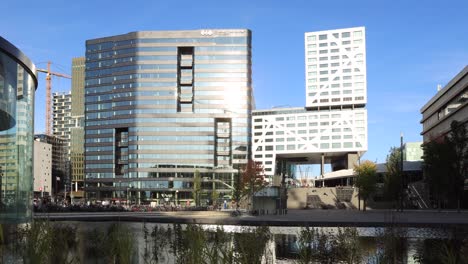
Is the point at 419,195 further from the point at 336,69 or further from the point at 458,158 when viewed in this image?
the point at 336,69

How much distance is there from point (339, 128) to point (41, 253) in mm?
153350

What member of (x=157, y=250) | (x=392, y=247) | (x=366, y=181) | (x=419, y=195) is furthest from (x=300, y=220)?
(x=419, y=195)

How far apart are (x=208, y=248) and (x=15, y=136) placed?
54.7 ft

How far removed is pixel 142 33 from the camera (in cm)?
15662

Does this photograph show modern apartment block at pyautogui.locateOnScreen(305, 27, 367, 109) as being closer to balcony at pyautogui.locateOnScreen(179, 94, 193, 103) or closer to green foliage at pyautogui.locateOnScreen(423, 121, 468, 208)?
balcony at pyautogui.locateOnScreen(179, 94, 193, 103)

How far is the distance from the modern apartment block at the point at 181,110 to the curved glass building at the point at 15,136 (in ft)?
408

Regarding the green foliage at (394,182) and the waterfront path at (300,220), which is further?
the green foliage at (394,182)

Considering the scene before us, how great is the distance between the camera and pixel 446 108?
96375 mm

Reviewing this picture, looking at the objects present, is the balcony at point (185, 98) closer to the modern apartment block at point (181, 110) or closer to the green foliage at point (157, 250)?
the modern apartment block at point (181, 110)

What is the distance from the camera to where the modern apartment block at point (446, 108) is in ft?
271

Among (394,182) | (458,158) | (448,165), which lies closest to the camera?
(448,165)

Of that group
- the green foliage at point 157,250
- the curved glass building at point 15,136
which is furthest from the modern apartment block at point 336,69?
the green foliage at point 157,250

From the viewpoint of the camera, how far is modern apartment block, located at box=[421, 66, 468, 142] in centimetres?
8250

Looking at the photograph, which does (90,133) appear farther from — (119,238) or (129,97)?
(119,238)
